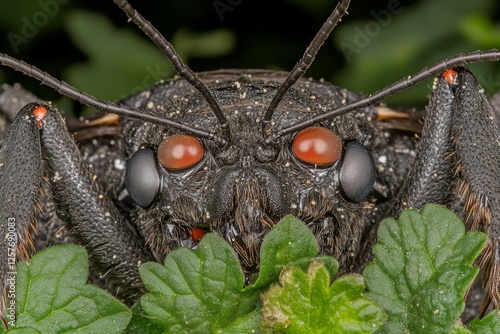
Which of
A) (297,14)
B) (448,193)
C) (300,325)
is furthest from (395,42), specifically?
(300,325)

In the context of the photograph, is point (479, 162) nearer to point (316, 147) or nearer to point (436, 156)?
point (436, 156)

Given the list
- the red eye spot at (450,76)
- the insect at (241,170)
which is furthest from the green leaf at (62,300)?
the red eye spot at (450,76)

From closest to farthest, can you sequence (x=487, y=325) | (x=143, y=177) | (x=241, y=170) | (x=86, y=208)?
(x=487, y=325) → (x=241, y=170) → (x=143, y=177) → (x=86, y=208)

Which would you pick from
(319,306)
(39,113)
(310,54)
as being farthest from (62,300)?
(310,54)

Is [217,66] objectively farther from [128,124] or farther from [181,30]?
[128,124]

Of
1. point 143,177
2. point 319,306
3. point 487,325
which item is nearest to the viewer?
point 319,306

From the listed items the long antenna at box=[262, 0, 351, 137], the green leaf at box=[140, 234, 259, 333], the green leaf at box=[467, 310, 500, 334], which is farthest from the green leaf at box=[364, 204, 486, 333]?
the long antenna at box=[262, 0, 351, 137]

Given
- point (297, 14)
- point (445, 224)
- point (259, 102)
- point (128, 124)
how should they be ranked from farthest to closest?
point (297, 14)
point (128, 124)
point (259, 102)
point (445, 224)
